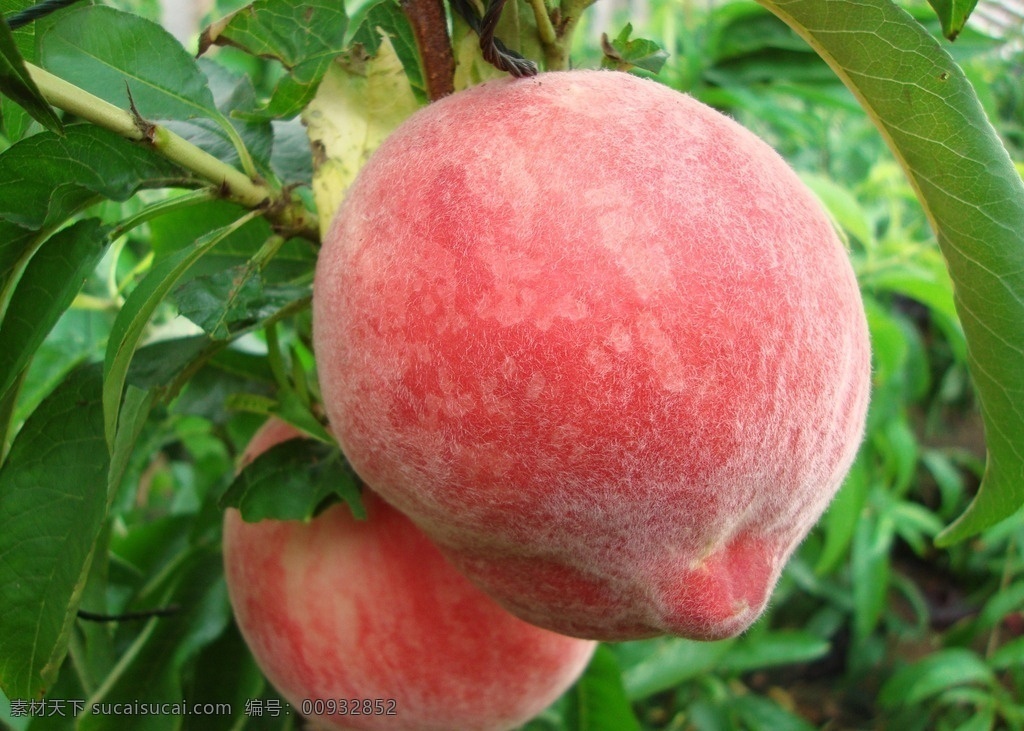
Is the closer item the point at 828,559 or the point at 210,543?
the point at 210,543

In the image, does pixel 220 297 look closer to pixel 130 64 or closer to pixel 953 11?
pixel 130 64

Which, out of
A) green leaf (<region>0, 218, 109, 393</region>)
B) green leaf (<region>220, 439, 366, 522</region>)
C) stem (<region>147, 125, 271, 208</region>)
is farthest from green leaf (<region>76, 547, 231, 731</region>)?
stem (<region>147, 125, 271, 208</region>)

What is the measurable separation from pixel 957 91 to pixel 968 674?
64.2 inches

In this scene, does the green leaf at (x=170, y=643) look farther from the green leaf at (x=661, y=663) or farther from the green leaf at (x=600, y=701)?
the green leaf at (x=661, y=663)

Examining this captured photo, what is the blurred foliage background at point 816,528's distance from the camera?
953mm

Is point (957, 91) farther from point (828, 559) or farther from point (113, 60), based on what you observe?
point (828, 559)

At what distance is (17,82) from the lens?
47 centimetres

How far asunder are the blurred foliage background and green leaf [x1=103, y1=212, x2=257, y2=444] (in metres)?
0.12

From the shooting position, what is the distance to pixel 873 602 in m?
1.89

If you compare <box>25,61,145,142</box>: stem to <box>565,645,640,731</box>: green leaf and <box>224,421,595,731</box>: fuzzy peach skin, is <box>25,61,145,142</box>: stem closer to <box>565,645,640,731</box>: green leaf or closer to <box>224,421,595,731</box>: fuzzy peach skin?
<box>224,421,595,731</box>: fuzzy peach skin

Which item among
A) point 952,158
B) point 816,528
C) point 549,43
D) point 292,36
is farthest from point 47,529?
point 816,528

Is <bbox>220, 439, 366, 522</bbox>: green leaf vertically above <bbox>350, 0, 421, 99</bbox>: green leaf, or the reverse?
<bbox>350, 0, 421, 99</bbox>: green leaf

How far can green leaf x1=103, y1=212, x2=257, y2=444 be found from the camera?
0.56 m

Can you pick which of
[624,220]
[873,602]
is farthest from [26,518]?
[873,602]
